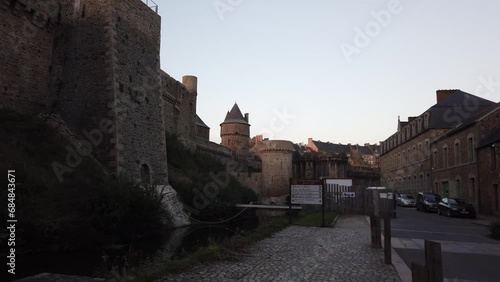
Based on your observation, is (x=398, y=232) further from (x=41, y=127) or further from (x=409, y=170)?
(x=409, y=170)

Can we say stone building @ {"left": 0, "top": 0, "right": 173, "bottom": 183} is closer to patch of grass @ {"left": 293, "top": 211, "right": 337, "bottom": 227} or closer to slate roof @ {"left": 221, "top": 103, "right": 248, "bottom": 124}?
patch of grass @ {"left": 293, "top": 211, "right": 337, "bottom": 227}

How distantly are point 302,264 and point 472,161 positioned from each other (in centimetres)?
2530

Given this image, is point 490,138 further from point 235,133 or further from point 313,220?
point 235,133

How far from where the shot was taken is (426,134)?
41375 millimetres

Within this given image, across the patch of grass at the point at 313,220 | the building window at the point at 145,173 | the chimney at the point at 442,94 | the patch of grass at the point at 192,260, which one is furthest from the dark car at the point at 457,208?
the chimney at the point at 442,94

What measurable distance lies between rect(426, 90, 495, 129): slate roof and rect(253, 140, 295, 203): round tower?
57.7ft

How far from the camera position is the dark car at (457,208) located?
2458 cm

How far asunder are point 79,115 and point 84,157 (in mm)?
2813

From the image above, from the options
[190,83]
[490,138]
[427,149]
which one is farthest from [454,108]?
[190,83]

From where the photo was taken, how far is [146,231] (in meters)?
17.3

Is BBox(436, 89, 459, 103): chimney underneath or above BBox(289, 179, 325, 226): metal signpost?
above

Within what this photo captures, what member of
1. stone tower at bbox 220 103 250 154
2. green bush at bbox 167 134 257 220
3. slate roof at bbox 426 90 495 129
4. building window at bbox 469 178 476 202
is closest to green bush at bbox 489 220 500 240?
building window at bbox 469 178 476 202

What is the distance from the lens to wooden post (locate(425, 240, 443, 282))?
15.6 feet

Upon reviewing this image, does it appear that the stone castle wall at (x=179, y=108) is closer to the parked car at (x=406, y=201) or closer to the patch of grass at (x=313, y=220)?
the patch of grass at (x=313, y=220)
